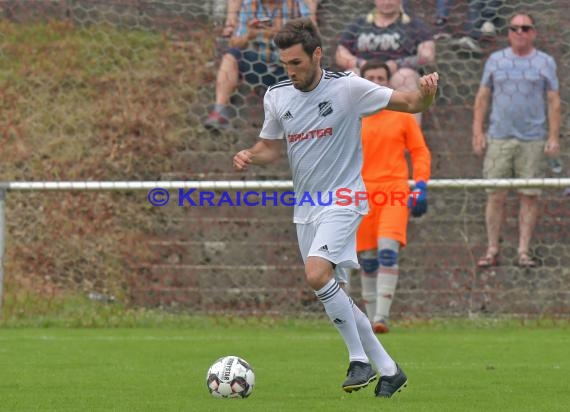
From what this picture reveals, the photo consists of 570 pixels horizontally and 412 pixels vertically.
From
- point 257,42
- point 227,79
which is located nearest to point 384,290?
point 257,42

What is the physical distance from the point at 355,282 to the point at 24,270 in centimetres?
373

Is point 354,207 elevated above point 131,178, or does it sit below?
above

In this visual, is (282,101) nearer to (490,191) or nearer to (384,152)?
(384,152)

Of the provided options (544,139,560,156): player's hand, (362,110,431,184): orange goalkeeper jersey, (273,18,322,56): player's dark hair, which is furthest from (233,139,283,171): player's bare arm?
(544,139,560,156): player's hand

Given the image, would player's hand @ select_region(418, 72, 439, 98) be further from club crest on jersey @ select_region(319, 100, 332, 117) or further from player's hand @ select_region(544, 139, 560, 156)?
player's hand @ select_region(544, 139, 560, 156)

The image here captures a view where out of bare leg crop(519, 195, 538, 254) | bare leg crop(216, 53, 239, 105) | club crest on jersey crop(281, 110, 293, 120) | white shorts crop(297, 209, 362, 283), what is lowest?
bare leg crop(519, 195, 538, 254)

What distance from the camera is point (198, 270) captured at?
14.4 metres

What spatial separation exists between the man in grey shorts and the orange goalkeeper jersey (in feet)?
6.86

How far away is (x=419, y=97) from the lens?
7.09 m

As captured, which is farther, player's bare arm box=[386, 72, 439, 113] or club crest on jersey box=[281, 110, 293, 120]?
club crest on jersey box=[281, 110, 293, 120]

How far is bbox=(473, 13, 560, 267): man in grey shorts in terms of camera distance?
44.1 ft

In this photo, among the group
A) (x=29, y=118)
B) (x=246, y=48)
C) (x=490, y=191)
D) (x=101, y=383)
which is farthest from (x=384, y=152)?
(x=29, y=118)

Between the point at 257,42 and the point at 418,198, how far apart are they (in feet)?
11.6

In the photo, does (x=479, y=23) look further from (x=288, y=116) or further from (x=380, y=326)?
(x=288, y=116)
